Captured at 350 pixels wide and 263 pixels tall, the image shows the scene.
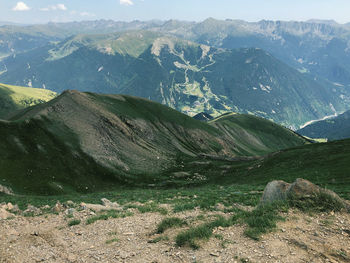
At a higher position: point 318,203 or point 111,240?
point 318,203

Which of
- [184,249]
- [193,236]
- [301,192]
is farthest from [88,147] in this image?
[301,192]

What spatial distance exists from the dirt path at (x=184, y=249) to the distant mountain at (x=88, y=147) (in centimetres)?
4548

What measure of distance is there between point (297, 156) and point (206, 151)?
74.8 meters

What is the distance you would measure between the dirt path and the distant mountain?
149 ft

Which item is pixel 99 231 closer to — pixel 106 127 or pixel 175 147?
pixel 106 127

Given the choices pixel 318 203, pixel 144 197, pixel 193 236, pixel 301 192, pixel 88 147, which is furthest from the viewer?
pixel 88 147

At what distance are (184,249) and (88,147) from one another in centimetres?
7848

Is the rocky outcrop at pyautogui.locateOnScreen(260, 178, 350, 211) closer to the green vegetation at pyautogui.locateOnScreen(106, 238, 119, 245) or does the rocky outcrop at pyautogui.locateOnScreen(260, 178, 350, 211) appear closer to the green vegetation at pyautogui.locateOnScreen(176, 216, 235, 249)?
the green vegetation at pyautogui.locateOnScreen(176, 216, 235, 249)

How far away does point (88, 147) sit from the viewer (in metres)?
84.0

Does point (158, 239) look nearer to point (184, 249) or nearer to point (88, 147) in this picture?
point (184, 249)

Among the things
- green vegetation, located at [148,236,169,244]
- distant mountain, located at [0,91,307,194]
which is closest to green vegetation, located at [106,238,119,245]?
green vegetation, located at [148,236,169,244]

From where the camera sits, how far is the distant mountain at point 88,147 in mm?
62281

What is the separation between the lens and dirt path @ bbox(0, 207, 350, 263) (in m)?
11.1

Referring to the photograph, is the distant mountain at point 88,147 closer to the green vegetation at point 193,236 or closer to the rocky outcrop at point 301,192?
the green vegetation at point 193,236
